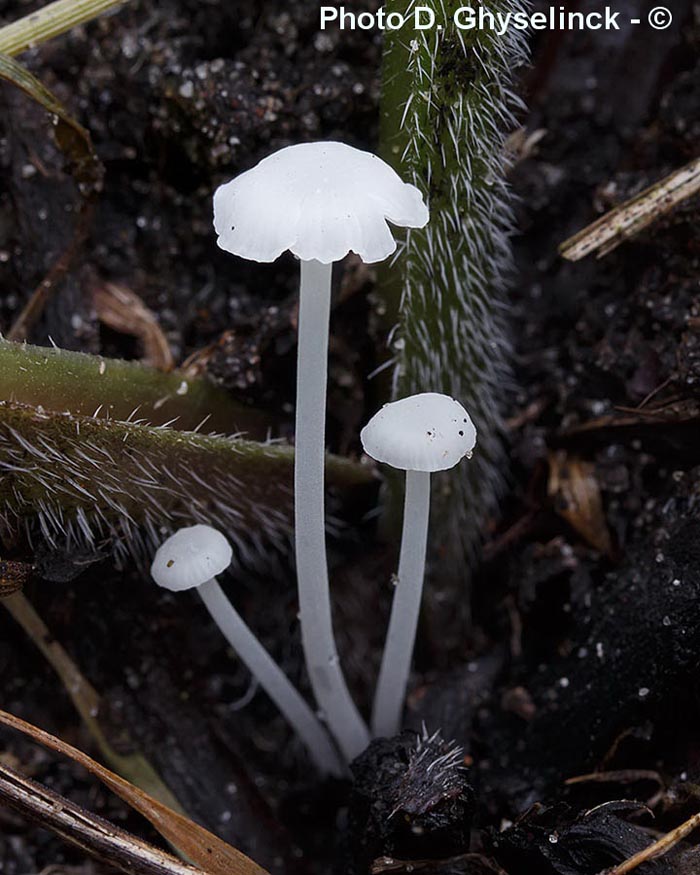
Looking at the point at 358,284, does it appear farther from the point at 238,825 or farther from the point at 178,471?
the point at 238,825

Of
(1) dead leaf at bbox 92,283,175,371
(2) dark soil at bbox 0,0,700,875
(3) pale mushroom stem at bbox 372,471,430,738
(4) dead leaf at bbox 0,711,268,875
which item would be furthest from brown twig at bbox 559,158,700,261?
(4) dead leaf at bbox 0,711,268,875

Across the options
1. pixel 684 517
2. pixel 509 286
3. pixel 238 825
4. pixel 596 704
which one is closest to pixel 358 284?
pixel 509 286

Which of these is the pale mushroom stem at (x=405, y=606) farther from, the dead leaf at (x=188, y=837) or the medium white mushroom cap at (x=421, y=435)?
the dead leaf at (x=188, y=837)

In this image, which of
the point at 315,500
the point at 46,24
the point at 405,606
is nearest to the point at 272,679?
the point at 405,606

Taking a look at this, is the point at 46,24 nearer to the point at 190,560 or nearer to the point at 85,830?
the point at 190,560

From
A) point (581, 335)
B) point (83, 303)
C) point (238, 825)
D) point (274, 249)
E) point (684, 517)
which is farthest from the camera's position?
point (581, 335)

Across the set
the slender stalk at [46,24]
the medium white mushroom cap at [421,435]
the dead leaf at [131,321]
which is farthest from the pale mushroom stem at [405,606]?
the slender stalk at [46,24]

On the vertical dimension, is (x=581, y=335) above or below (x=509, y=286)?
below
